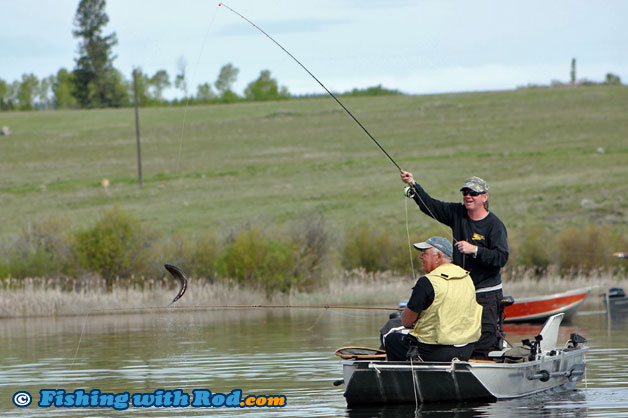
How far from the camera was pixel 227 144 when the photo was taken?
68.9m

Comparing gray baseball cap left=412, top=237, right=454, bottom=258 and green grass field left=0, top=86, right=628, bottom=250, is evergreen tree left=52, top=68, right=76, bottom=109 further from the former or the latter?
gray baseball cap left=412, top=237, right=454, bottom=258

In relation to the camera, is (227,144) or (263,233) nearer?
(263,233)

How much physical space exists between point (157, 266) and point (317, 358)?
43.7 ft

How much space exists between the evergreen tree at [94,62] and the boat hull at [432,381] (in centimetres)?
9510

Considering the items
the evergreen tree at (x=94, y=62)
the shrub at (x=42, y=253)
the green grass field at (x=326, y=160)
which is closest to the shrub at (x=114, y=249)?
the shrub at (x=42, y=253)

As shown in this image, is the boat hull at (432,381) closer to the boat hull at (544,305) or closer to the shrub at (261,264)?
the boat hull at (544,305)

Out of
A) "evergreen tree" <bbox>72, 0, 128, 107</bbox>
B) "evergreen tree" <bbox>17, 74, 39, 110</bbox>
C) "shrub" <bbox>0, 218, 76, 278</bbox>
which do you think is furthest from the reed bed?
"evergreen tree" <bbox>17, 74, 39, 110</bbox>

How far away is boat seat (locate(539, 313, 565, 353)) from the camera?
37.3 ft

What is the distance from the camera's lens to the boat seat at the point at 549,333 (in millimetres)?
11359

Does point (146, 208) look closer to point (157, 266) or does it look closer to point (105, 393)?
point (157, 266)

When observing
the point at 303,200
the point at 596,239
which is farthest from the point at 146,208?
the point at 596,239

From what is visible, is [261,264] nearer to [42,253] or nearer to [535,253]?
[42,253]

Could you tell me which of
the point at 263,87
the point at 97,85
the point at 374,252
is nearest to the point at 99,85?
the point at 97,85

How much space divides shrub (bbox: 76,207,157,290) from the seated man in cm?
1764
